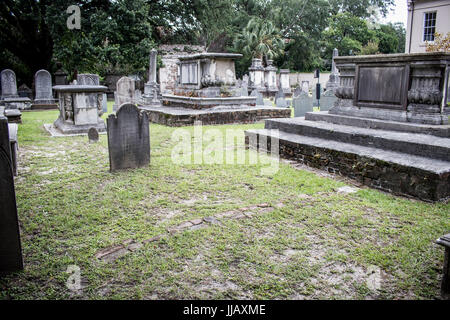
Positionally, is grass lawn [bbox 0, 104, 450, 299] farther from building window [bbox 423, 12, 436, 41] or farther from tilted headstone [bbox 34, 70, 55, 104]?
building window [bbox 423, 12, 436, 41]

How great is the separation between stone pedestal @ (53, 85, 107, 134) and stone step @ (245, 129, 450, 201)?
5.73 metres

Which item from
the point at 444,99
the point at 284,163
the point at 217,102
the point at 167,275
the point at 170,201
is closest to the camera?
the point at 167,275

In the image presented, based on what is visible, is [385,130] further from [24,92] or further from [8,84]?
[24,92]

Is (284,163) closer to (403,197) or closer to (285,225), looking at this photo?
(403,197)

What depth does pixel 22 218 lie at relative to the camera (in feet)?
12.8

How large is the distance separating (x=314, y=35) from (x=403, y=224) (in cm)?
4018

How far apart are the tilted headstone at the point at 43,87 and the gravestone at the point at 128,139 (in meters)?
14.2

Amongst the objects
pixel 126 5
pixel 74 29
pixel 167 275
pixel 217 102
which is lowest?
pixel 167 275

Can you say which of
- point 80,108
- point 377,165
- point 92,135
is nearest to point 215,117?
point 80,108

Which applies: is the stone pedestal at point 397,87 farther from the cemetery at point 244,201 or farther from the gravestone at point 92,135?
the gravestone at point 92,135

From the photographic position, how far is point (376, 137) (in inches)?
224

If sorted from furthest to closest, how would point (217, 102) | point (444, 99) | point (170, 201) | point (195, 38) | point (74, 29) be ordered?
point (195, 38) < point (74, 29) < point (217, 102) < point (444, 99) < point (170, 201)

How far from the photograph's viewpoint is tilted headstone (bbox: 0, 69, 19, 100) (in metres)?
17.6

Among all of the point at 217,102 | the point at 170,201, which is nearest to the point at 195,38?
the point at 217,102
